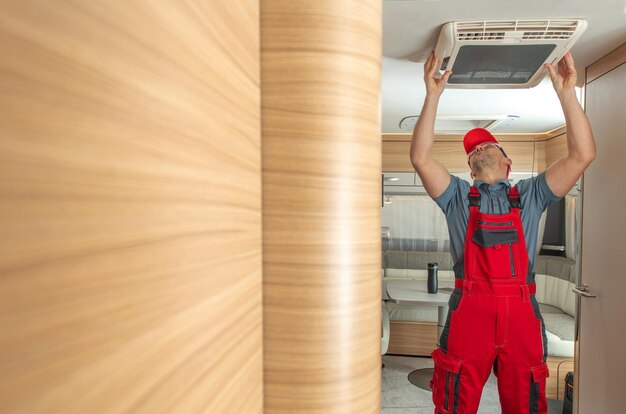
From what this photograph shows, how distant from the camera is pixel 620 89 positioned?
6.41 feet

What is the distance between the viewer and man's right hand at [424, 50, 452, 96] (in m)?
1.89

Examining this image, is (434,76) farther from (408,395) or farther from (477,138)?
(408,395)

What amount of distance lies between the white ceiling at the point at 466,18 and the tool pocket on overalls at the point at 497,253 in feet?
2.75

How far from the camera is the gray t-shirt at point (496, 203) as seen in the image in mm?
2217

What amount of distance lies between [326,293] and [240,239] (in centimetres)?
11

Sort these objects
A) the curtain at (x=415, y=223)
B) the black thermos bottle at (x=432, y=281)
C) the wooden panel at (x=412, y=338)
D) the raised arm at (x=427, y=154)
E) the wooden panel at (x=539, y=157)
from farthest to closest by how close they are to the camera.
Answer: the curtain at (x=415, y=223) → the wooden panel at (x=539, y=157) → the wooden panel at (x=412, y=338) → the black thermos bottle at (x=432, y=281) → the raised arm at (x=427, y=154)

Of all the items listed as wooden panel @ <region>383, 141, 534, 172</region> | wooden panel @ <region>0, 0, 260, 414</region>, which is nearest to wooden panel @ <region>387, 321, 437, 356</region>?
wooden panel @ <region>383, 141, 534, 172</region>

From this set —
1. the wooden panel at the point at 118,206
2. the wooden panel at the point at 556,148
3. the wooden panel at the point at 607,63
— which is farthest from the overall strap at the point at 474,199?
the wooden panel at the point at 556,148

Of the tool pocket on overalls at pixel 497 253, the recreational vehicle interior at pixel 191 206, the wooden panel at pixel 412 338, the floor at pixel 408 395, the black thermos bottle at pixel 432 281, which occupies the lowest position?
the floor at pixel 408 395

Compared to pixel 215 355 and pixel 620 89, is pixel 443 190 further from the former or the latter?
pixel 215 355

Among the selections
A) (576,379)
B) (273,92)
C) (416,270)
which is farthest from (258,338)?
(416,270)

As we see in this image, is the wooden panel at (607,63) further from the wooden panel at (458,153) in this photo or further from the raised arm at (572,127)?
the wooden panel at (458,153)

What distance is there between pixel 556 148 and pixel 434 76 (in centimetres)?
286

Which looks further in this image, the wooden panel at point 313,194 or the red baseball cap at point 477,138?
the red baseball cap at point 477,138
